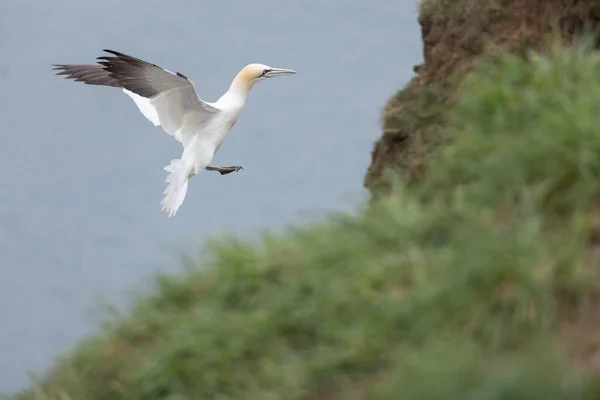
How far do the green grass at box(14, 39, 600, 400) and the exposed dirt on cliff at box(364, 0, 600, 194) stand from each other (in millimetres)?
875

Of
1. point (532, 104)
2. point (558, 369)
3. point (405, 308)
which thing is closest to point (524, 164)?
point (532, 104)

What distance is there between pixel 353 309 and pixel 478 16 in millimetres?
3807

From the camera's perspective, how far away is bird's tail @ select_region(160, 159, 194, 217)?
1241 centimetres

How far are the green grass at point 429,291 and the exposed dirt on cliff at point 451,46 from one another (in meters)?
0.88

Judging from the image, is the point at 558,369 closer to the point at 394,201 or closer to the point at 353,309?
the point at 353,309

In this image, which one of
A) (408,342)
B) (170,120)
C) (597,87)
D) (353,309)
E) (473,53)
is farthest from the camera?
(170,120)

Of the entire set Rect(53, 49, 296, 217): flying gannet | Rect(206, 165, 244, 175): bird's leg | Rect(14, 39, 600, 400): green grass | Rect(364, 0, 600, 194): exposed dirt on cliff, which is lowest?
Rect(14, 39, 600, 400): green grass

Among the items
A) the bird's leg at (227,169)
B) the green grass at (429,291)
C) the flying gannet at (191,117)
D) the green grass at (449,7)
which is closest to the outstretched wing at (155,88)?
the flying gannet at (191,117)

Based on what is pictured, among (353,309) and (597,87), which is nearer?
(353,309)

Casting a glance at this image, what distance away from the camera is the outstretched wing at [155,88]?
10859 millimetres

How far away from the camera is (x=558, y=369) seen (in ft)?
14.4

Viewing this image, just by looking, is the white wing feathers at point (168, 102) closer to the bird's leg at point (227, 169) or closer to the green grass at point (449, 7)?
the bird's leg at point (227, 169)

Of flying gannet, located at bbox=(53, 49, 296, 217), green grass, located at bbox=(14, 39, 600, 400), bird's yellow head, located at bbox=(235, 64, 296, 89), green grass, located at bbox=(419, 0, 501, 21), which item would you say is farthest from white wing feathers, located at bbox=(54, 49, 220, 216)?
green grass, located at bbox=(14, 39, 600, 400)

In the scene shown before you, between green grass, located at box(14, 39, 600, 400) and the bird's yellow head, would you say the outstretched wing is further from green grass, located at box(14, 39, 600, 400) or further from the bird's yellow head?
green grass, located at box(14, 39, 600, 400)
